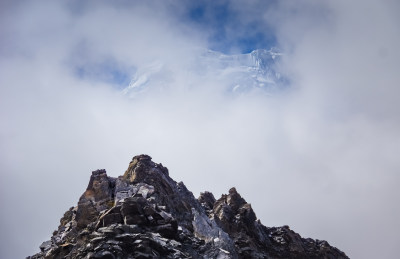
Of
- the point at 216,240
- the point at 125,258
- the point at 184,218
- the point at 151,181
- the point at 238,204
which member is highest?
the point at 238,204

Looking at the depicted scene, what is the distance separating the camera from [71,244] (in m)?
49.8

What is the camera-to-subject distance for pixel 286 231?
339ft

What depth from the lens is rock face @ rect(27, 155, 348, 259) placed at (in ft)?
141

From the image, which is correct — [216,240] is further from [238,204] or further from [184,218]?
[238,204]

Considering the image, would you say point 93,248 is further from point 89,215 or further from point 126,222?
point 89,215

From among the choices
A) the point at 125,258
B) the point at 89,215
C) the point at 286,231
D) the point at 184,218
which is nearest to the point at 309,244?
the point at 286,231

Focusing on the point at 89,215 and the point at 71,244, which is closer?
the point at 71,244

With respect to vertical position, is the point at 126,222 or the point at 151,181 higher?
the point at 151,181

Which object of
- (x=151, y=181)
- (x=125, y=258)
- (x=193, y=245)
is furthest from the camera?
(x=151, y=181)

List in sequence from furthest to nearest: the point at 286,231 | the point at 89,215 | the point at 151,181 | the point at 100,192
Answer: the point at 286,231 < the point at 151,181 < the point at 100,192 < the point at 89,215

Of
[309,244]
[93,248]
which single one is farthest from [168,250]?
[309,244]

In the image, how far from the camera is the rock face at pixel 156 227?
43.0 meters

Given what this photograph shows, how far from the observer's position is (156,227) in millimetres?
48562

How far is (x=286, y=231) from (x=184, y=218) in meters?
45.0
